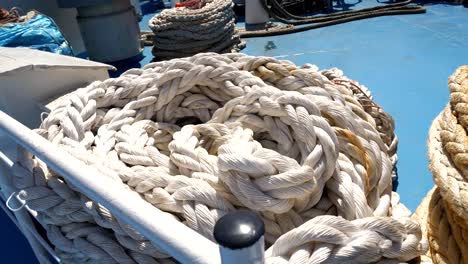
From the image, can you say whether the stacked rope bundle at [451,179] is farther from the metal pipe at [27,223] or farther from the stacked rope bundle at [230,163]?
the metal pipe at [27,223]

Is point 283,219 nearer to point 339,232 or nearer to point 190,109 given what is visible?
point 339,232

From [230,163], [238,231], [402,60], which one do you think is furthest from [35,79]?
[402,60]

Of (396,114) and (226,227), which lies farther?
(396,114)

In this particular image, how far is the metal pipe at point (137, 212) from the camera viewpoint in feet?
1.58

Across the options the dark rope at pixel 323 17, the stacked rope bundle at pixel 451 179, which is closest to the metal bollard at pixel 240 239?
the stacked rope bundle at pixel 451 179

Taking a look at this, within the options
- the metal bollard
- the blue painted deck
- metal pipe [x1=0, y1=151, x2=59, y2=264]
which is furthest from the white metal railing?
the blue painted deck

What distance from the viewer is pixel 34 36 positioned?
99.9 inches

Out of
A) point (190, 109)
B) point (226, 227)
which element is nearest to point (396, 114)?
point (190, 109)

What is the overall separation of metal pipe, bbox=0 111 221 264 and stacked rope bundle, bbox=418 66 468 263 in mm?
582

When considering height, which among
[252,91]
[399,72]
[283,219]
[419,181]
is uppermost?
[252,91]

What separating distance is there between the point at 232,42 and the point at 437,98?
58.6 inches

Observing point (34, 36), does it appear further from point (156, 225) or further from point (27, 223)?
point (156, 225)

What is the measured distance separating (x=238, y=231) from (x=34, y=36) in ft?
8.45

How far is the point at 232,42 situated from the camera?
3.04 metres
